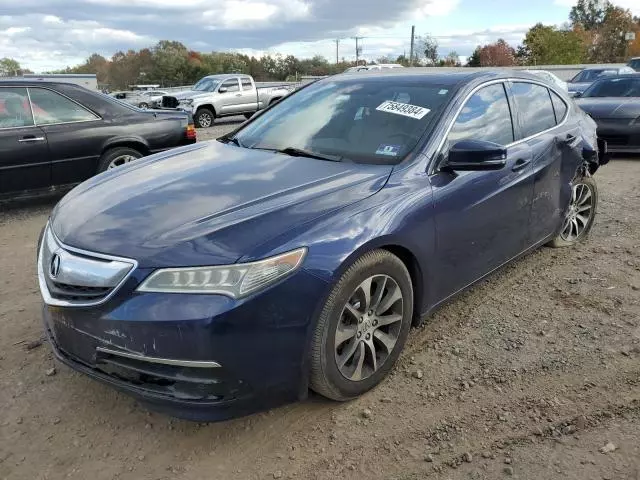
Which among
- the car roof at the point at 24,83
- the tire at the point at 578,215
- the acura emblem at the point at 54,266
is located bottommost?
the tire at the point at 578,215

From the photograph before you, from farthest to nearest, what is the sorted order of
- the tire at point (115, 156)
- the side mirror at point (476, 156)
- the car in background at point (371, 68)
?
the tire at point (115, 156), the car in background at point (371, 68), the side mirror at point (476, 156)

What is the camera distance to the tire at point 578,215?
4.79 meters

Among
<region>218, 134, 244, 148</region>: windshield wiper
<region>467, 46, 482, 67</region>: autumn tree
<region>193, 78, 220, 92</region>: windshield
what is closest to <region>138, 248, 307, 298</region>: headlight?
<region>218, 134, 244, 148</region>: windshield wiper

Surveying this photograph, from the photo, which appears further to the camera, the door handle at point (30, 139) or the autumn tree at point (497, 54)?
the autumn tree at point (497, 54)

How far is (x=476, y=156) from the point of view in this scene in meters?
3.02

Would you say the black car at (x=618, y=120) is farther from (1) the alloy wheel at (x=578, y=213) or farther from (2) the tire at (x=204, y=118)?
(2) the tire at (x=204, y=118)

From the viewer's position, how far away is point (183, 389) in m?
2.28

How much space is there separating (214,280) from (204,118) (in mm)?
16811

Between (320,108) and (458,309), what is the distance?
1667mm

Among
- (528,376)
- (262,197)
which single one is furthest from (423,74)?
(528,376)

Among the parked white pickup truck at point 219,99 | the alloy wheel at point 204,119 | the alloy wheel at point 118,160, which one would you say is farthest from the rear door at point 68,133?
the alloy wheel at point 204,119

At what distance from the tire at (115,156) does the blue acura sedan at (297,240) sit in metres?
3.01

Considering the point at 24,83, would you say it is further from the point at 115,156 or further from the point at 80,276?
the point at 80,276

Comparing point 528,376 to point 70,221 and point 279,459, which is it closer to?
point 279,459
